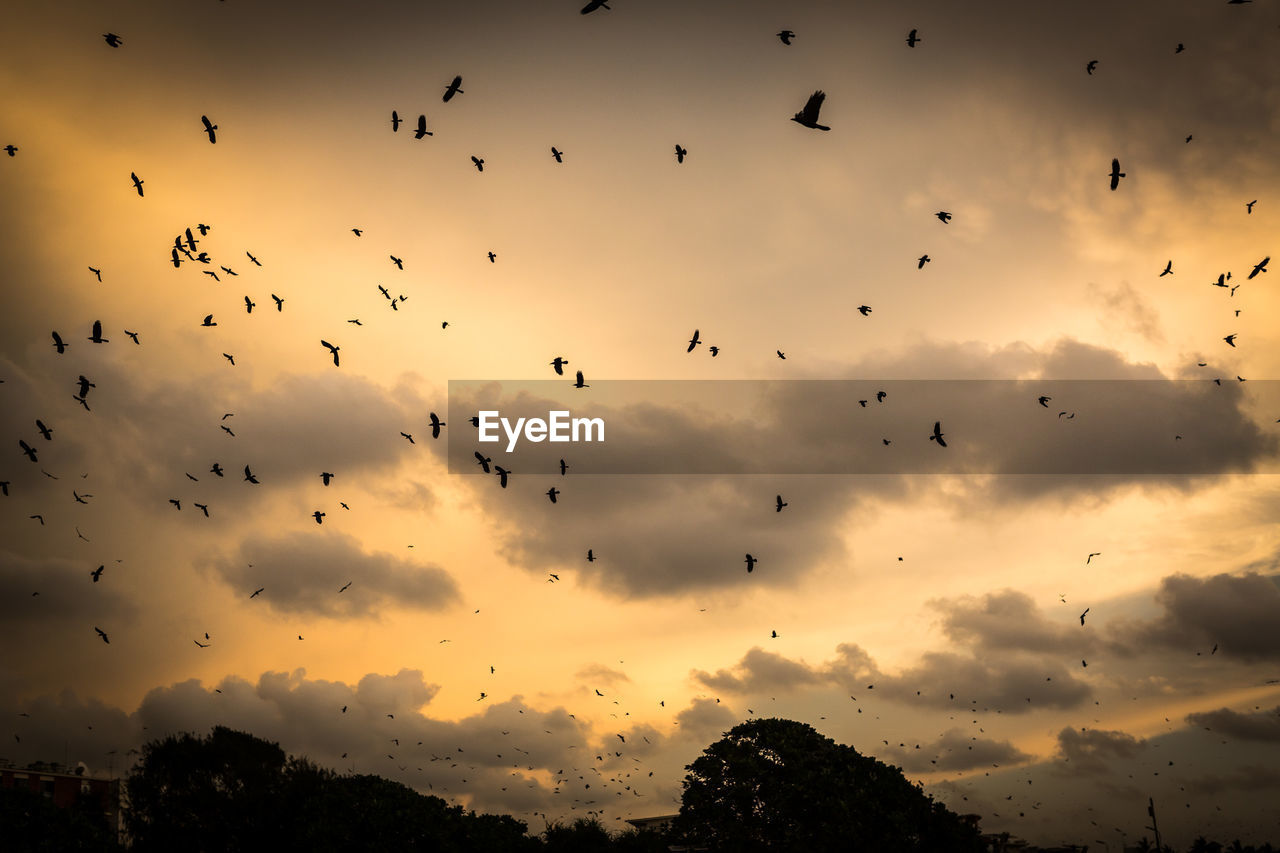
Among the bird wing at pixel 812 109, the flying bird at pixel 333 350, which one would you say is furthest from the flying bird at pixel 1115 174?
the flying bird at pixel 333 350

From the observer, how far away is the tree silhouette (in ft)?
129

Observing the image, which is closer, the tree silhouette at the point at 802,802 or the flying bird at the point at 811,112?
the flying bird at the point at 811,112

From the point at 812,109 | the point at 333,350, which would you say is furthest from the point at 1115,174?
the point at 333,350

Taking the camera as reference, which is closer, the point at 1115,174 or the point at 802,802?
the point at 1115,174

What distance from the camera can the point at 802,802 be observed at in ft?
143

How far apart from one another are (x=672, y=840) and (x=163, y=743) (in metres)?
32.1

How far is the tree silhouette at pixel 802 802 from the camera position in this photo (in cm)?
3922

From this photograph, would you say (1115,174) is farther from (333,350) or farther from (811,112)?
(333,350)

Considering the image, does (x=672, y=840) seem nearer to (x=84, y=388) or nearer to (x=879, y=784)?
(x=879, y=784)

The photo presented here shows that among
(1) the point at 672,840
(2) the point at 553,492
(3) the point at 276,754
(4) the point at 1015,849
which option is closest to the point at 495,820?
(1) the point at 672,840

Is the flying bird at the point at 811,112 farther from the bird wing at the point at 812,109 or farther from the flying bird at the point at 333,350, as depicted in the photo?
the flying bird at the point at 333,350

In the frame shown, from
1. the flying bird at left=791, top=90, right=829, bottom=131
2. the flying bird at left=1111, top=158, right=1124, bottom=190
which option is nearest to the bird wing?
the flying bird at left=791, top=90, right=829, bottom=131

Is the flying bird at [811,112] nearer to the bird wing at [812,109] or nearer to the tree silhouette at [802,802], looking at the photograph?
the bird wing at [812,109]

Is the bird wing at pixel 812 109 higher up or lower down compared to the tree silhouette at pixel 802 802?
higher up
